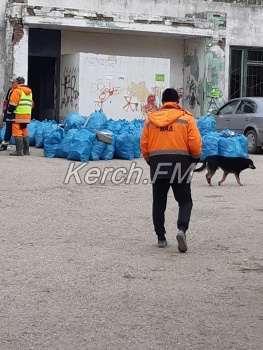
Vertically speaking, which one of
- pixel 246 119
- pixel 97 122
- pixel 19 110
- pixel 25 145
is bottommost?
pixel 25 145

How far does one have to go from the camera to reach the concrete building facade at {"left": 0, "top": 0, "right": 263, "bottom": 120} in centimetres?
2572

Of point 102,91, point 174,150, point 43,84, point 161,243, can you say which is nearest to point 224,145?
point 102,91

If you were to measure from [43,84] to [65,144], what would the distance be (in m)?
10.2

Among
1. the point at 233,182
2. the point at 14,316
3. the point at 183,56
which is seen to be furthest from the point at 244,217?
the point at 183,56

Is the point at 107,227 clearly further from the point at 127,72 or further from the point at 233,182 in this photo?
the point at 127,72

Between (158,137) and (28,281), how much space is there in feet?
7.90

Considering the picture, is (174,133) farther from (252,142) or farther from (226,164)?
(252,142)

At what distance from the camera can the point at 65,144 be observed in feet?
61.2

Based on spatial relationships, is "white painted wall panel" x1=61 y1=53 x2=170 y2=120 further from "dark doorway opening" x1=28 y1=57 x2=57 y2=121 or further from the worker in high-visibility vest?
the worker in high-visibility vest

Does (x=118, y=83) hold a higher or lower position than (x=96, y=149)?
higher

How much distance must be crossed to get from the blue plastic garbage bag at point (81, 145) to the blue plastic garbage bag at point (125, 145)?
2.65 ft

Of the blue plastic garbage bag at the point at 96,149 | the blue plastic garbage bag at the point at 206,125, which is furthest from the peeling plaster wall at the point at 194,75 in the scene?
the blue plastic garbage bag at the point at 96,149

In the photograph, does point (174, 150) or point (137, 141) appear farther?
point (137, 141)

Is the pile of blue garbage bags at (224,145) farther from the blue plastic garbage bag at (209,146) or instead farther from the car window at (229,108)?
the car window at (229,108)
